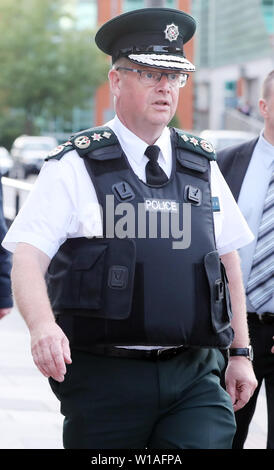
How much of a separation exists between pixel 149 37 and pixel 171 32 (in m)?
0.08

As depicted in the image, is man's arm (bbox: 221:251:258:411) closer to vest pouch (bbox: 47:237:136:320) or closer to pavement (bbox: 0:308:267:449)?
vest pouch (bbox: 47:237:136:320)

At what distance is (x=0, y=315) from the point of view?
5.06 meters

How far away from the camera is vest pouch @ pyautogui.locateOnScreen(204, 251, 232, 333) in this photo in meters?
3.15

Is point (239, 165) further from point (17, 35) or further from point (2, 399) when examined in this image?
point (17, 35)

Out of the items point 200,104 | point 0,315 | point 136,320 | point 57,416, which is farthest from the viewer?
point 200,104

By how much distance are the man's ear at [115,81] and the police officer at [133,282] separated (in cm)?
7

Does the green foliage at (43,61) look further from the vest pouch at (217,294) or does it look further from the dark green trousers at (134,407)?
the dark green trousers at (134,407)

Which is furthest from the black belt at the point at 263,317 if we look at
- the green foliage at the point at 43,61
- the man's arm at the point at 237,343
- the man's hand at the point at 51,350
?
the green foliage at the point at 43,61

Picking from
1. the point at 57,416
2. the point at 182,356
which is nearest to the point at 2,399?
the point at 57,416

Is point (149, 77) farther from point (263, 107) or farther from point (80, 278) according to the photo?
point (263, 107)

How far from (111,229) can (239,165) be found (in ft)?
5.19

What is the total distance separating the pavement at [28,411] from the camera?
5621 millimetres

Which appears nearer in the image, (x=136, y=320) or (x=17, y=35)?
(x=136, y=320)

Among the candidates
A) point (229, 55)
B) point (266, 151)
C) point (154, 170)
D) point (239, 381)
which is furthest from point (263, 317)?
point (229, 55)
